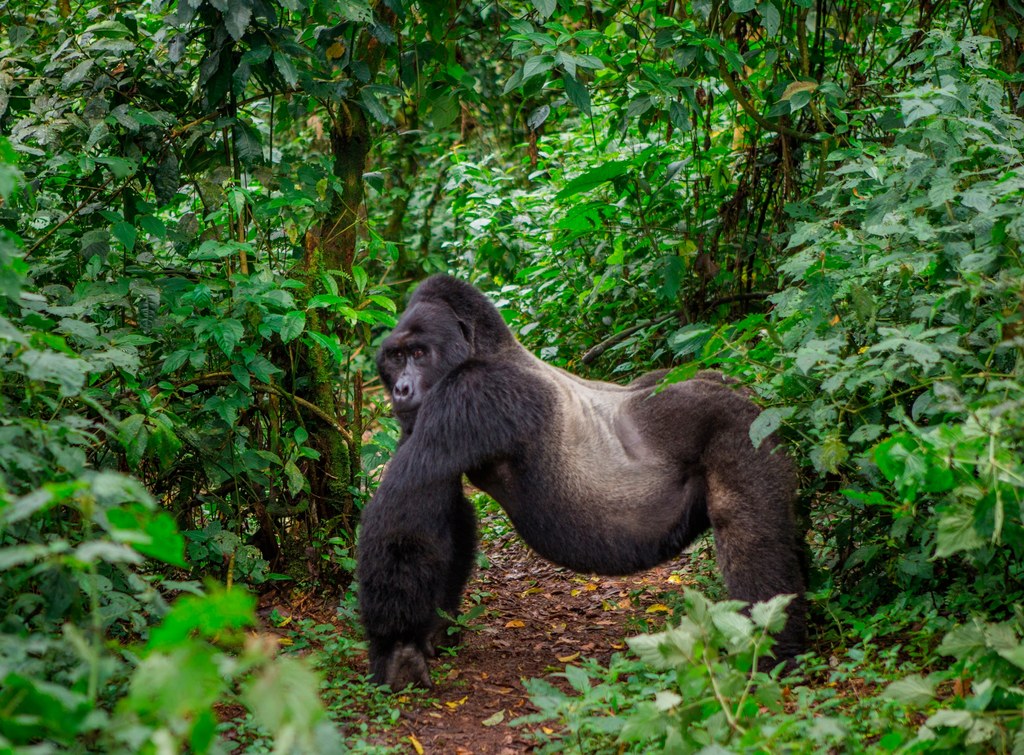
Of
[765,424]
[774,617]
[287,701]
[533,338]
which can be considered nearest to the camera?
[287,701]

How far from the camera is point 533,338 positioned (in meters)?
6.95

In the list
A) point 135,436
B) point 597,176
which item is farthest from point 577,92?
point 135,436

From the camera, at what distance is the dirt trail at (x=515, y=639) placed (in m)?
3.76

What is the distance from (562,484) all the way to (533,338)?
2.78 m

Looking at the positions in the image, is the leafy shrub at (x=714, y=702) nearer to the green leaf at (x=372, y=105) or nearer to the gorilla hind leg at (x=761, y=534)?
the gorilla hind leg at (x=761, y=534)

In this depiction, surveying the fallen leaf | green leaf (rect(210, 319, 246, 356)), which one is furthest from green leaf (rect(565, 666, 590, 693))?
green leaf (rect(210, 319, 246, 356))

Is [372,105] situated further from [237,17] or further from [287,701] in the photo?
[287,701]

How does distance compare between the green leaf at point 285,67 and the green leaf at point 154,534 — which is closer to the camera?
the green leaf at point 154,534

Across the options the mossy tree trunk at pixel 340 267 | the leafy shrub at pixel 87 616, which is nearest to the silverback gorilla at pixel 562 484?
the leafy shrub at pixel 87 616

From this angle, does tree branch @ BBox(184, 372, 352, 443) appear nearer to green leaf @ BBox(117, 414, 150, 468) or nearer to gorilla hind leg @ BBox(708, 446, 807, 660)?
green leaf @ BBox(117, 414, 150, 468)

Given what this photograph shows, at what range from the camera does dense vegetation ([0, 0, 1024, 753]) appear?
106 inches

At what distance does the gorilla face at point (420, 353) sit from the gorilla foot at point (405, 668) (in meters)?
0.95

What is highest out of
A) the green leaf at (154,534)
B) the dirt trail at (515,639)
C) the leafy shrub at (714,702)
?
the green leaf at (154,534)

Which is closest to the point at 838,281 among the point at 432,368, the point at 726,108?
the point at 432,368
